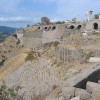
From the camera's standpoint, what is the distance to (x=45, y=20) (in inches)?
2739

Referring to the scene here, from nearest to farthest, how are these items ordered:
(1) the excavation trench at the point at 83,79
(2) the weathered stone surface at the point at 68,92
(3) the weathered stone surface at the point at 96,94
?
(3) the weathered stone surface at the point at 96,94, (2) the weathered stone surface at the point at 68,92, (1) the excavation trench at the point at 83,79

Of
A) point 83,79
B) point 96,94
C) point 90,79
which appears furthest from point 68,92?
point 90,79

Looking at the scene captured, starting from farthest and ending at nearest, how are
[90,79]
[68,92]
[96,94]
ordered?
[90,79], [68,92], [96,94]

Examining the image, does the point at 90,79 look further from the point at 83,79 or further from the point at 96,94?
the point at 96,94

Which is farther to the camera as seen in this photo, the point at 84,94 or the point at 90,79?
the point at 90,79

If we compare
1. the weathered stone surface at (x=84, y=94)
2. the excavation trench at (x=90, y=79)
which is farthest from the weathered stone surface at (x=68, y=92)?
the excavation trench at (x=90, y=79)

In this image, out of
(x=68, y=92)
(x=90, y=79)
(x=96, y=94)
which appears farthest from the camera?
(x=90, y=79)

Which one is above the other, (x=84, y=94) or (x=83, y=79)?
(x=83, y=79)

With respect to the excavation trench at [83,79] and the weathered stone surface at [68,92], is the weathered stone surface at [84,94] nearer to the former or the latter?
the weathered stone surface at [68,92]

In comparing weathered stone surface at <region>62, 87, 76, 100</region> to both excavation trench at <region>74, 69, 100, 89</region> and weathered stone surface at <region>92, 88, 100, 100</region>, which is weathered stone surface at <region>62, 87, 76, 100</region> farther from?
weathered stone surface at <region>92, 88, 100, 100</region>

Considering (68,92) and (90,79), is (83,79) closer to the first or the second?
Result: (90,79)

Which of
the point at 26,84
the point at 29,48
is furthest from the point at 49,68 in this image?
the point at 29,48

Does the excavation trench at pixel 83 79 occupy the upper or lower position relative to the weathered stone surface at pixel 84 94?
upper

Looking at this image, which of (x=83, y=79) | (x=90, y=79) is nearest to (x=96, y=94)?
(x=83, y=79)
